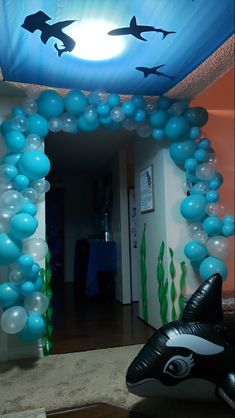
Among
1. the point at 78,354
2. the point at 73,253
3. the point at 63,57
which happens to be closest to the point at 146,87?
the point at 63,57

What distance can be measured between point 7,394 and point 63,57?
7.36 ft

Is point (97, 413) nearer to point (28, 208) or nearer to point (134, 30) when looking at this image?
point (28, 208)

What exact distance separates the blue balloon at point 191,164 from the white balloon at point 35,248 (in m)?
1.40

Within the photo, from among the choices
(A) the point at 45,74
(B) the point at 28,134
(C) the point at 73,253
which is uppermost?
(A) the point at 45,74

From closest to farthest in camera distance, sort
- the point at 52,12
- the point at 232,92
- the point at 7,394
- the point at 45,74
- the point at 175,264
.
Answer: the point at 52,12 < the point at 7,394 < the point at 45,74 < the point at 175,264 < the point at 232,92

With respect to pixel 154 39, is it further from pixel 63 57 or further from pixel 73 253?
pixel 73 253

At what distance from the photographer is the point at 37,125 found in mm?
2537

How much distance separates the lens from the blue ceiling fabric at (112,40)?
1.80 m

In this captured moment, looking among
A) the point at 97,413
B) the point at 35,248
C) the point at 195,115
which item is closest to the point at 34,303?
the point at 35,248

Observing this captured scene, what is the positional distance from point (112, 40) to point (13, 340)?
2.37 m

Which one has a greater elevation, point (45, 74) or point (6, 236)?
point (45, 74)

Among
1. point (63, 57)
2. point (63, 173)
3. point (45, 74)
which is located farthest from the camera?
point (63, 173)

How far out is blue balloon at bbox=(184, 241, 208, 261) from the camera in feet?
9.02

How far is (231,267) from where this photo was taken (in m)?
3.15
